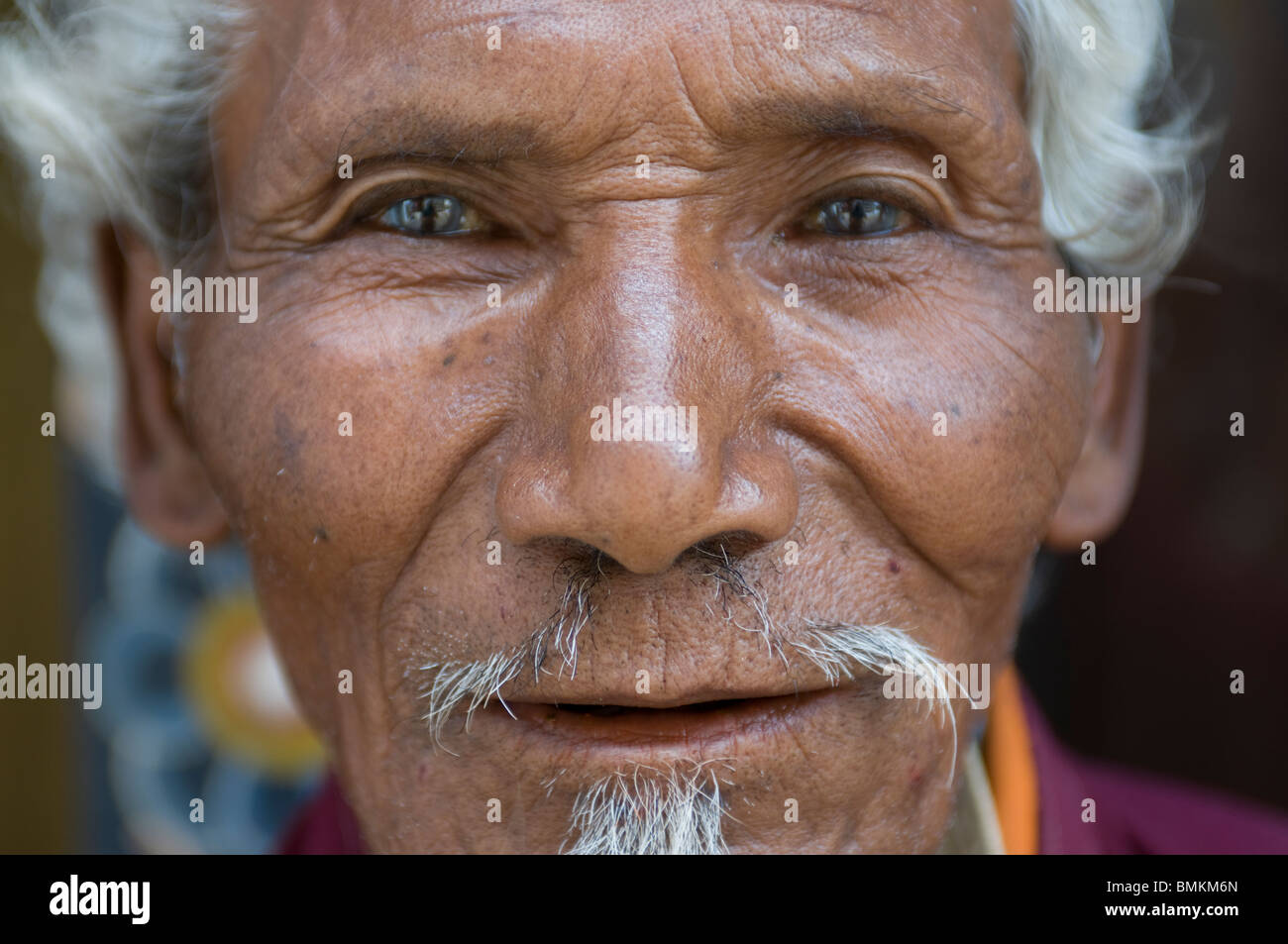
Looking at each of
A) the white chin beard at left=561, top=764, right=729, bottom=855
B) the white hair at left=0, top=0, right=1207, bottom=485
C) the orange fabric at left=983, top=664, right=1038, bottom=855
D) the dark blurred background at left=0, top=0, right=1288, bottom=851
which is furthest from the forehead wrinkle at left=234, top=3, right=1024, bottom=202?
the dark blurred background at left=0, top=0, right=1288, bottom=851

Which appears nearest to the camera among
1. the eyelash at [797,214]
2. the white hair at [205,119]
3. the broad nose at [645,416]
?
the broad nose at [645,416]

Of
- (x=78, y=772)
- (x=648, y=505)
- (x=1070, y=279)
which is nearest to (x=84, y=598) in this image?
(x=78, y=772)

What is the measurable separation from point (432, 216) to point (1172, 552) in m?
2.18

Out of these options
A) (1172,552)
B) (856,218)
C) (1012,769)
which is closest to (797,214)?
(856,218)

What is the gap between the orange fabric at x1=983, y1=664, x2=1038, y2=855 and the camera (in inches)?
80.8

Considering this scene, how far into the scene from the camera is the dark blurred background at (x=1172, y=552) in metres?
2.79

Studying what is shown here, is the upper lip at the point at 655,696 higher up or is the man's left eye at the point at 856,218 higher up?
the man's left eye at the point at 856,218

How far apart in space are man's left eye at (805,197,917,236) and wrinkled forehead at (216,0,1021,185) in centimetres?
11

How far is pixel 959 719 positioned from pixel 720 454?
56cm

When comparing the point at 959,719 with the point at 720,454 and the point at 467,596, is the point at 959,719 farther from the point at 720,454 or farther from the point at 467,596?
the point at 467,596

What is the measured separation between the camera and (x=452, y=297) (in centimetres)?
158

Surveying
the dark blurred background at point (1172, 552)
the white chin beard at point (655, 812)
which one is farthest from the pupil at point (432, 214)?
the dark blurred background at point (1172, 552)

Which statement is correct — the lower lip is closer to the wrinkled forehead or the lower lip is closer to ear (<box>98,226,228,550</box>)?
the wrinkled forehead

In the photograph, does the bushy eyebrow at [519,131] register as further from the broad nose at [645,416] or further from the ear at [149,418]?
the ear at [149,418]
